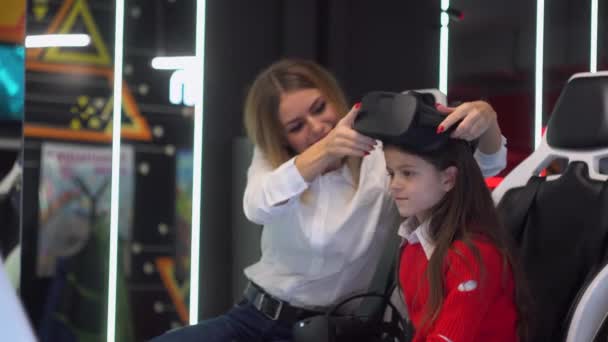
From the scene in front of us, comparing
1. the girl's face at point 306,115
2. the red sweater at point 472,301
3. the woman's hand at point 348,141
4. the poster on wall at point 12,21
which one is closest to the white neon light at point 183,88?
the poster on wall at point 12,21

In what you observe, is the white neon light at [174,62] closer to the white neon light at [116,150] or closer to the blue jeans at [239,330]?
the white neon light at [116,150]

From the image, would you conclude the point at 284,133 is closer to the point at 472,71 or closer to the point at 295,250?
the point at 295,250

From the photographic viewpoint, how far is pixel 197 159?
3361 millimetres

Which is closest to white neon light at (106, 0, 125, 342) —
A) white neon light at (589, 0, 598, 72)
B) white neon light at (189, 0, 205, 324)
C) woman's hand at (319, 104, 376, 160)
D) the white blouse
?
white neon light at (189, 0, 205, 324)

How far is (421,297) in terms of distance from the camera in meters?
1.47

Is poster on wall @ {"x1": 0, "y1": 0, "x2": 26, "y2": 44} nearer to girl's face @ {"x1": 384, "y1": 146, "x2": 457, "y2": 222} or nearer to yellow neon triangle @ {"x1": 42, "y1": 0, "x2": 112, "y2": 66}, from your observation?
yellow neon triangle @ {"x1": 42, "y1": 0, "x2": 112, "y2": 66}

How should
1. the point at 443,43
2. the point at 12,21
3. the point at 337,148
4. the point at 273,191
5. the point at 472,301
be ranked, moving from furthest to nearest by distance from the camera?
the point at 443,43 < the point at 12,21 < the point at 273,191 < the point at 337,148 < the point at 472,301

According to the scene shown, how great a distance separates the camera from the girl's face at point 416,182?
1.51 metres

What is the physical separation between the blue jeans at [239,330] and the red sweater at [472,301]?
41 cm

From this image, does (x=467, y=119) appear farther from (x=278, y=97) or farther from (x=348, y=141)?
(x=278, y=97)

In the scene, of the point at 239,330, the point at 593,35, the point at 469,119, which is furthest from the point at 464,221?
the point at 593,35

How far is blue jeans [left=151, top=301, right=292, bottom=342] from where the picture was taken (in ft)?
5.90

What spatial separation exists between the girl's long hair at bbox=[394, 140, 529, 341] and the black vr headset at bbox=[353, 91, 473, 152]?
0.03m

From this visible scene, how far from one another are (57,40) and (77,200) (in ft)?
1.96
